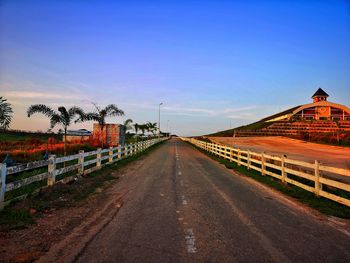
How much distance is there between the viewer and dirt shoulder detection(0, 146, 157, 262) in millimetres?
4680

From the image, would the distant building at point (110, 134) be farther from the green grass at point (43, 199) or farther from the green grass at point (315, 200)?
the green grass at point (315, 200)

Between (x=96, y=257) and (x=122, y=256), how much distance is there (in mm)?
388

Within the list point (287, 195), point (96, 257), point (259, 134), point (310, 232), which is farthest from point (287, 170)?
point (259, 134)

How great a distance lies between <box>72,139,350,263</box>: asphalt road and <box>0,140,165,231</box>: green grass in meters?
1.66

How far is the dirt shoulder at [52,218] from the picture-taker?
4680 mm

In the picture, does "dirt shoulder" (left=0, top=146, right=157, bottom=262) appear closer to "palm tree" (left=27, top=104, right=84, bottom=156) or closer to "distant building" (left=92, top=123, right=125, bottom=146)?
"palm tree" (left=27, top=104, right=84, bottom=156)

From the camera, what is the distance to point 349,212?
290 inches

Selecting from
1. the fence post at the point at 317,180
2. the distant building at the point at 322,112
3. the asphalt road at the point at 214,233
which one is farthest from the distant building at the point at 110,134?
the distant building at the point at 322,112

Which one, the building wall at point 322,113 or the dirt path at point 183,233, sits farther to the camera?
the building wall at point 322,113

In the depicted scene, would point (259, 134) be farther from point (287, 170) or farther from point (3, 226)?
point (3, 226)

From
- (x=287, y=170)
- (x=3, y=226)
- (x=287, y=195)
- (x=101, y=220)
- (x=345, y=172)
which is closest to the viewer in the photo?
(x=3, y=226)

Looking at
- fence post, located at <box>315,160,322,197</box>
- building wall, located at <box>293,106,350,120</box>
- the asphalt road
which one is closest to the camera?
the asphalt road

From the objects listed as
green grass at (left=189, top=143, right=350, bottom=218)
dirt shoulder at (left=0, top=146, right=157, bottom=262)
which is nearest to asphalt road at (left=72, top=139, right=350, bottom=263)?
dirt shoulder at (left=0, top=146, right=157, bottom=262)

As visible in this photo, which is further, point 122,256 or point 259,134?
point 259,134
